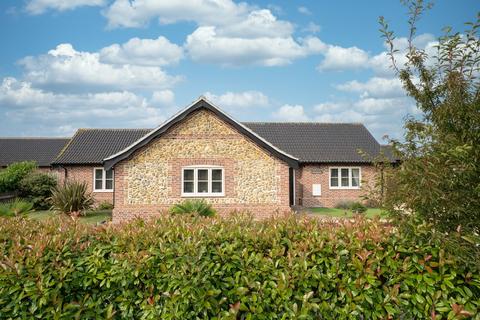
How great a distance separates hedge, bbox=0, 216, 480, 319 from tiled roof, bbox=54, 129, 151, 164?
88.2ft

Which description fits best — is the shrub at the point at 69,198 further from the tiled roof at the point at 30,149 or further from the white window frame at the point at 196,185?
the tiled roof at the point at 30,149

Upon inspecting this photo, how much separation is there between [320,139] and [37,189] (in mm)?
20612

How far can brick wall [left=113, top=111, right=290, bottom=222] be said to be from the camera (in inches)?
835

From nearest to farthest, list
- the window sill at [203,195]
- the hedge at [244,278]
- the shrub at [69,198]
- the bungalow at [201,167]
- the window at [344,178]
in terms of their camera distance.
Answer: the hedge at [244,278], the bungalow at [201,167], the window sill at [203,195], the shrub at [69,198], the window at [344,178]

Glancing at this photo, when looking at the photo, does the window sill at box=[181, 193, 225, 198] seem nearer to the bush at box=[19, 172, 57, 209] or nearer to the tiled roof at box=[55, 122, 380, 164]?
the tiled roof at box=[55, 122, 380, 164]

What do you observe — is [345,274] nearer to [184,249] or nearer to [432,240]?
[432,240]

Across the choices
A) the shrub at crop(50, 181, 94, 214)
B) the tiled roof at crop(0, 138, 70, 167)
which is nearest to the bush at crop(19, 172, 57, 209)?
the shrub at crop(50, 181, 94, 214)

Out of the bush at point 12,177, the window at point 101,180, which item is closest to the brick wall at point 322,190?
the window at point 101,180

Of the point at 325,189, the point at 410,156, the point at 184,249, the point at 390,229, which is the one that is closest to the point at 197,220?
the point at 184,249

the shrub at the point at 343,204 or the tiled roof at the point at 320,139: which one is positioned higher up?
the tiled roof at the point at 320,139

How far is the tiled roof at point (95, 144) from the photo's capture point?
101 ft

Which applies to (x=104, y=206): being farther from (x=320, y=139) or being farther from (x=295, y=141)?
(x=320, y=139)

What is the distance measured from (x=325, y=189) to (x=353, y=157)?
3.07 metres

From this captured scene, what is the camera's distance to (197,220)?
223 inches
